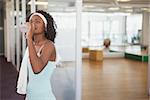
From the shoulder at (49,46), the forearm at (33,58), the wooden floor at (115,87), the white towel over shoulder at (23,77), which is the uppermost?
the shoulder at (49,46)

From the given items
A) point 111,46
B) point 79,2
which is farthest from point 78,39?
point 111,46

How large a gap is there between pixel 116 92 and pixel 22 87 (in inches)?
194

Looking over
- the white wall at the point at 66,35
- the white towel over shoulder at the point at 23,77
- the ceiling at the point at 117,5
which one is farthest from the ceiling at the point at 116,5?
the white towel over shoulder at the point at 23,77

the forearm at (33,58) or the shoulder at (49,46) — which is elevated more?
the shoulder at (49,46)

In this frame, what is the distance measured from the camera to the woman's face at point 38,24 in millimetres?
1872

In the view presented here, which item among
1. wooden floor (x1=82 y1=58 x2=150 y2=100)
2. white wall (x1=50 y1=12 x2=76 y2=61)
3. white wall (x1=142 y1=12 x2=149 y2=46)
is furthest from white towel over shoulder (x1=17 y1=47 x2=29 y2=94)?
white wall (x1=142 y1=12 x2=149 y2=46)

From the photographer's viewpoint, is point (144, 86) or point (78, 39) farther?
point (144, 86)

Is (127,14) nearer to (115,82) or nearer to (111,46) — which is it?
(111,46)

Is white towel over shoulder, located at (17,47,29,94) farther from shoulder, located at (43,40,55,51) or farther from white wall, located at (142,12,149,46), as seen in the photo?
Result: white wall, located at (142,12,149,46)

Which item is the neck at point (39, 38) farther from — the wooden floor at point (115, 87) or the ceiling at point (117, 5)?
the ceiling at point (117, 5)

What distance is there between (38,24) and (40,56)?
195 mm

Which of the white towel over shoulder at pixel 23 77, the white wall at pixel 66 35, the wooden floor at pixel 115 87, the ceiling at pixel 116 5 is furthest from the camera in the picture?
the ceiling at pixel 116 5

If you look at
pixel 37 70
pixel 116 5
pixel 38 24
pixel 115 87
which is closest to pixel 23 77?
pixel 37 70

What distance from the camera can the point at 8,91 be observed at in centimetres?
686
